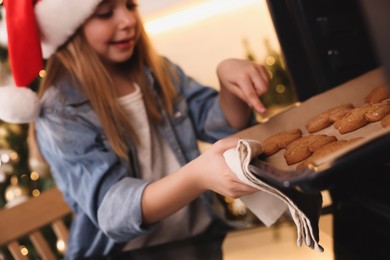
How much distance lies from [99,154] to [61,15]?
317 millimetres

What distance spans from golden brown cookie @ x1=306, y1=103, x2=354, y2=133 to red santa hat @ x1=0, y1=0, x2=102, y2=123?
1.75 feet

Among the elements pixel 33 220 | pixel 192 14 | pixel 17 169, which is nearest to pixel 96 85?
pixel 33 220

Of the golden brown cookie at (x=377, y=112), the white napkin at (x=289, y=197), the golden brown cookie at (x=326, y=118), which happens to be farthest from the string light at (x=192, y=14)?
the white napkin at (x=289, y=197)

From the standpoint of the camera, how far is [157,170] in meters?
1.13

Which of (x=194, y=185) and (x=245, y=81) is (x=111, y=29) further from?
(x=194, y=185)

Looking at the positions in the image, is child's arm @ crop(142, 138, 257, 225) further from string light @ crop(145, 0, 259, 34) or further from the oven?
string light @ crop(145, 0, 259, 34)

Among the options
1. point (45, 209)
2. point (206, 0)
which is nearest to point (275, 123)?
point (45, 209)

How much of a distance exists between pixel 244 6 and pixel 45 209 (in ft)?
6.78

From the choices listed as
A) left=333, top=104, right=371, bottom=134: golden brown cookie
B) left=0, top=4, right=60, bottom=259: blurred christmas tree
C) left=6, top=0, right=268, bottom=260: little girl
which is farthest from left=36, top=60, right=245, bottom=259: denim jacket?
left=0, top=4, right=60, bottom=259: blurred christmas tree

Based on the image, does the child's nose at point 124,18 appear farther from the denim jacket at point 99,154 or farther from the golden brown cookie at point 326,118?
the golden brown cookie at point 326,118

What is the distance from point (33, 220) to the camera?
1.10 m

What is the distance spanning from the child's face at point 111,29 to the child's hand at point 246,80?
0.24 m

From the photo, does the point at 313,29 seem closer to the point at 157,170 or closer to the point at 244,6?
the point at 157,170

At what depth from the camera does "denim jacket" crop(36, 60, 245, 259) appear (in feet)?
2.80
